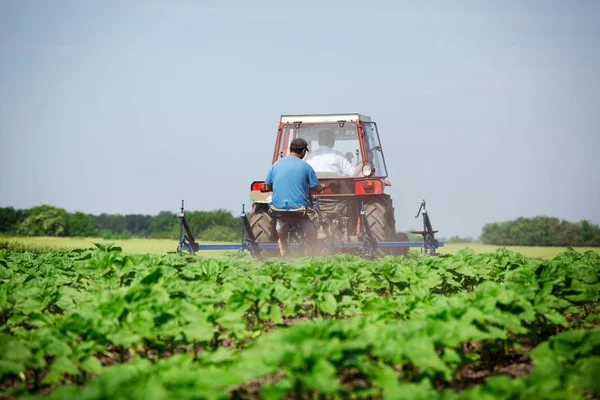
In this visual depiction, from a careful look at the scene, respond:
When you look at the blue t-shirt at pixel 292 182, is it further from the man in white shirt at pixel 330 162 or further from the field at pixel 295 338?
the field at pixel 295 338

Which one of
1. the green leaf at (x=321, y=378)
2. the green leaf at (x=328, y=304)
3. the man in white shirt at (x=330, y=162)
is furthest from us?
the man in white shirt at (x=330, y=162)

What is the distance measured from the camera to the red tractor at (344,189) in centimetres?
973

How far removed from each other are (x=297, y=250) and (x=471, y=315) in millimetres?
5725

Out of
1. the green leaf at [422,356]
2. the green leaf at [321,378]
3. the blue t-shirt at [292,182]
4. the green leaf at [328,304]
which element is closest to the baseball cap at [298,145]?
the blue t-shirt at [292,182]

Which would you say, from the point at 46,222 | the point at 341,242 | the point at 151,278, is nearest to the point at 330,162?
the point at 341,242

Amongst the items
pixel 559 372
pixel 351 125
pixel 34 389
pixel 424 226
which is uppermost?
pixel 351 125

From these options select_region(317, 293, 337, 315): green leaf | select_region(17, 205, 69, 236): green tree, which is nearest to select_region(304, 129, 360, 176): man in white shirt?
select_region(317, 293, 337, 315): green leaf

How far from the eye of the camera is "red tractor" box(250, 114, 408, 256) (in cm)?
973

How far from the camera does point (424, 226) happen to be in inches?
374

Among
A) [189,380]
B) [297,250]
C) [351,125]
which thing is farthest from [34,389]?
[351,125]

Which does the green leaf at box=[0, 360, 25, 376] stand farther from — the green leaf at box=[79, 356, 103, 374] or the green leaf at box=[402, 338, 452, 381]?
the green leaf at box=[402, 338, 452, 381]

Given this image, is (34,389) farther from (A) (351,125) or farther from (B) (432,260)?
(A) (351,125)

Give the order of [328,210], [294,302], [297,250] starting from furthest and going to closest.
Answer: [328,210] → [297,250] → [294,302]

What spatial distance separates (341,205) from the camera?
10023 mm
